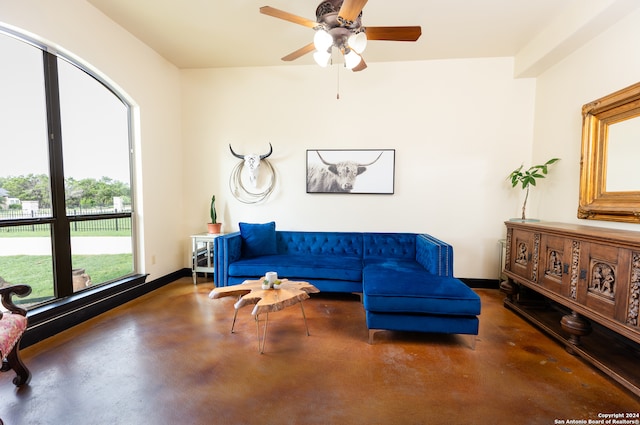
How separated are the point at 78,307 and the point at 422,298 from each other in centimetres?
332

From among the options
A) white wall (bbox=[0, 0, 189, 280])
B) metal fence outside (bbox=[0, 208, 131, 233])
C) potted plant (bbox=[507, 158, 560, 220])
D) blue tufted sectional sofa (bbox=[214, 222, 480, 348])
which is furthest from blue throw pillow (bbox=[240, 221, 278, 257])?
potted plant (bbox=[507, 158, 560, 220])

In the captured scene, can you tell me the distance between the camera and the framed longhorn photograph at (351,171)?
3619 mm

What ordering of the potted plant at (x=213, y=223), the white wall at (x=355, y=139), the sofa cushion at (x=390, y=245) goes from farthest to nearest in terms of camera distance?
the potted plant at (x=213, y=223), the sofa cushion at (x=390, y=245), the white wall at (x=355, y=139)

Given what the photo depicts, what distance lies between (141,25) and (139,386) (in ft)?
12.0

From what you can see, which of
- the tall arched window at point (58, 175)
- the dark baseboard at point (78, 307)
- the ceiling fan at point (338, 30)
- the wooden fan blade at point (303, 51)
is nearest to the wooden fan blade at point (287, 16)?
the ceiling fan at point (338, 30)

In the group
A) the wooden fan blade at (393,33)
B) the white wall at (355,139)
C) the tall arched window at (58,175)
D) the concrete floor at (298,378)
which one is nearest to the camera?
the concrete floor at (298,378)

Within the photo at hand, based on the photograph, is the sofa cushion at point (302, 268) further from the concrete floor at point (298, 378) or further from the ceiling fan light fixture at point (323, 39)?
the ceiling fan light fixture at point (323, 39)

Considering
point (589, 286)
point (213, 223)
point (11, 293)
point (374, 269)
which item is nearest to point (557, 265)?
point (589, 286)

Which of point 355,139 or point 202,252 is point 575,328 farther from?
point 202,252

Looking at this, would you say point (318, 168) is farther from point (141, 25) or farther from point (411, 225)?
point (141, 25)

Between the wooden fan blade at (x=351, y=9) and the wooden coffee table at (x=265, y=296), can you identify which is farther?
the wooden coffee table at (x=265, y=296)

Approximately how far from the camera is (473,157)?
11.6 feet

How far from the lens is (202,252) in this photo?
3859mm

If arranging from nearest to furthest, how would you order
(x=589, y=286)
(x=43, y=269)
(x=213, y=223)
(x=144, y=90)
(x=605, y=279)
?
1. (x=605, y=279)
2. (x=589, y=286)
3. (x=43, y=269)
4. (x=144, y=90)
5. (x=213, y=223)
